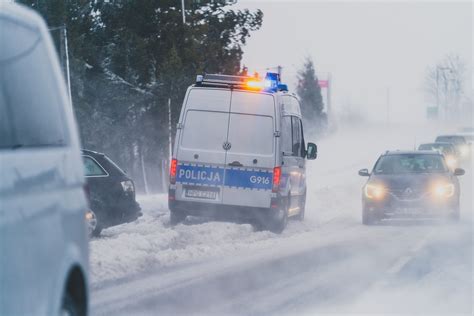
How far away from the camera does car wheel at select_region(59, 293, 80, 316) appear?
4.88 metres

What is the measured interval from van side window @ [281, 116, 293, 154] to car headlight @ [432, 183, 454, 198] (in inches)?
141

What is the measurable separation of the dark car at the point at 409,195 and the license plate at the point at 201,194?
450cm

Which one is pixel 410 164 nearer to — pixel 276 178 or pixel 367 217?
pixel 367 217

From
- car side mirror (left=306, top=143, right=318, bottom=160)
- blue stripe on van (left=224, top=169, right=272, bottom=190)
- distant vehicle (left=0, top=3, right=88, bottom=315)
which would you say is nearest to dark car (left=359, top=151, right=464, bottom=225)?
car side mirror (left=306, top=143, right=318, bottom=160)

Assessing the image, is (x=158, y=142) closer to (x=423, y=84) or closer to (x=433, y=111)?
(x=433, y=111)

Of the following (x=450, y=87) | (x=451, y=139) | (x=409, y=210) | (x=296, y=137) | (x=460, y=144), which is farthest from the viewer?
(x=450, y=87)

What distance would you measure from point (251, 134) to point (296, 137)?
2.57m

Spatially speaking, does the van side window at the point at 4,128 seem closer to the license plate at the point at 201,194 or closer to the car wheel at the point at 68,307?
the car wheel at the point at 68,307

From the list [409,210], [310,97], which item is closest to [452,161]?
[409,210]

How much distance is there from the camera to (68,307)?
4984mm

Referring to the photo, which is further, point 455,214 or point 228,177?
point 455,214

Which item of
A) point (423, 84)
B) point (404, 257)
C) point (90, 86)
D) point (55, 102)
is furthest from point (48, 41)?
point (423, 84)

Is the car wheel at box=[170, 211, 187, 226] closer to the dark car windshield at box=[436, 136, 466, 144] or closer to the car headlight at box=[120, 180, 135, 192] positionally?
the car headlight at box=[120, 180, 135, 192]

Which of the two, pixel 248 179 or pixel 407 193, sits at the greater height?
pixel 248 179
